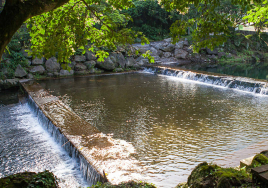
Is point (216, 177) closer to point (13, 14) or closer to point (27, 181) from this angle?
point (27, 181)

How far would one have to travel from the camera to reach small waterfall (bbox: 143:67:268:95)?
1188cm

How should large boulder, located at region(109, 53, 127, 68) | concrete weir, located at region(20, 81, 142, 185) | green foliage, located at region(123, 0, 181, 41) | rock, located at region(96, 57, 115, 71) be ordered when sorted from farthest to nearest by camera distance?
green foliage, located at region(123, 0, 181, 41), large boulder, located at region(109, 53, 127, 68), rock, located at region(96, 57, 115, 71), concrete weir, located at region(20, 81, 142, 185)

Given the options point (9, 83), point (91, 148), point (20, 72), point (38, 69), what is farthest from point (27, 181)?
point (38, 69)

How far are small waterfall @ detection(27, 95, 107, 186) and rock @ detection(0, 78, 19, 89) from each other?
6.35 meters

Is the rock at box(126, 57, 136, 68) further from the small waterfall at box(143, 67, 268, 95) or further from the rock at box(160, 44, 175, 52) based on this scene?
the rock at box(160, 44, 175, 52)

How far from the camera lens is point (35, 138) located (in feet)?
23.3

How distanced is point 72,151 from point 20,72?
11574 millimetres

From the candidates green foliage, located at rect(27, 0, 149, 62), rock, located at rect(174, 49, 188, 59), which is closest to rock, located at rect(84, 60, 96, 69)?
rock, located at rect(174, 49, 188, 59)

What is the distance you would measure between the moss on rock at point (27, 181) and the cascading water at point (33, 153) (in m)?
2.40

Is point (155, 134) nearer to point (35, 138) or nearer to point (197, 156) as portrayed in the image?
point (197, 156)

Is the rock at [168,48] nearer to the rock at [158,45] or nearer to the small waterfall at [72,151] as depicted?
the rock at [158,45]

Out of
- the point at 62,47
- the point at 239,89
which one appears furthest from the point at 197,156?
the point at 239,89

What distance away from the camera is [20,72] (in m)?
15.3

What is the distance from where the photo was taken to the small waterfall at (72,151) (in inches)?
181
